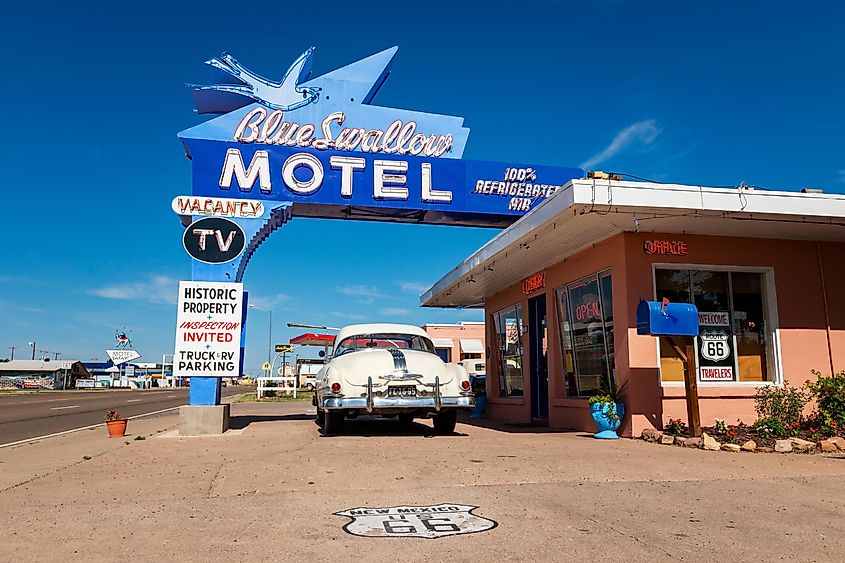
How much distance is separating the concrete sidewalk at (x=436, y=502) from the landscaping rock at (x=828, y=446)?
22.3 inches

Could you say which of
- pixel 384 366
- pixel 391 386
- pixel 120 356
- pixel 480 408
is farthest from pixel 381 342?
pixel 120 356

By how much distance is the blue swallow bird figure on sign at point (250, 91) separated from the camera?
47.8 ft

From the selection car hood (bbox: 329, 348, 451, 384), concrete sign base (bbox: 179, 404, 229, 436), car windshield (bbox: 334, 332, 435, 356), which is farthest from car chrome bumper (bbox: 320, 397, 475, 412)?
concrete sign base (bbox: 179, 404, 229, 436)

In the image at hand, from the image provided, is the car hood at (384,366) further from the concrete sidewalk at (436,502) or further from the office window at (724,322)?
the office window at (724,322)

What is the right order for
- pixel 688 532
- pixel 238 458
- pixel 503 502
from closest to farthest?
1. pixel 688 532
2. pixel 503 502
3. pixel 238 458

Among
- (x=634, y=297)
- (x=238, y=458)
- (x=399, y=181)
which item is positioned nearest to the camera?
(x=238, y=458)

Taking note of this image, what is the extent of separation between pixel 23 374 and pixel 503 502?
5065 inches

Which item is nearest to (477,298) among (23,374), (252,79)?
(252,79)

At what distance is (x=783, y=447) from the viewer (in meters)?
8.74

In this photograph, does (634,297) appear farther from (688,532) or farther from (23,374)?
(23,374)

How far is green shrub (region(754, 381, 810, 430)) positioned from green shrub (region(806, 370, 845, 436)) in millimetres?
364

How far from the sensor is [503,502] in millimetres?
5535

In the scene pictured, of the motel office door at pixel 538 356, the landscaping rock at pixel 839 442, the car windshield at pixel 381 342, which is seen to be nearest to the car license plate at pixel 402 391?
the car windshield at pixel 381 342

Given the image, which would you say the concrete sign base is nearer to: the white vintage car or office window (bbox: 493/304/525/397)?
the white vintage car
